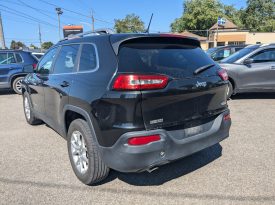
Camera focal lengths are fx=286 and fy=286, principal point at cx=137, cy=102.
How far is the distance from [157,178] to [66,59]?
2.05m

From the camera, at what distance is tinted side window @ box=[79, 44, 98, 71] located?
329 centimetres

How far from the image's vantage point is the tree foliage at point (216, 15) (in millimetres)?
66688

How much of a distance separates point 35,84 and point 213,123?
3225 millimetres

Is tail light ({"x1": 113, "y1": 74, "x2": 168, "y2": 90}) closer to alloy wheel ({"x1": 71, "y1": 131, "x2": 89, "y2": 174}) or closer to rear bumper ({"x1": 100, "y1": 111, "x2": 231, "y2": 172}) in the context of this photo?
rear bumper ({"x1": 100, "y1": 111, "x2": 231, "y2": 172})

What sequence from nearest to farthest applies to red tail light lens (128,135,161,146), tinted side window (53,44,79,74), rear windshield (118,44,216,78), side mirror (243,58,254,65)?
red tail light lens (128,135,161,146), rear windshield (118,44,216,78), tinted side window (53,44,79,74), side mirror (243,58,254,65)

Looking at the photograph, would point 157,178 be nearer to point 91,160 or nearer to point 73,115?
point 91,160

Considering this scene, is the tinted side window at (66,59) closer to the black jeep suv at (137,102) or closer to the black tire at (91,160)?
the black jeep suv at (137,102)

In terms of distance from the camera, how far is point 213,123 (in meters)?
3.48

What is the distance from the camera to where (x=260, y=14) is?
223 ft

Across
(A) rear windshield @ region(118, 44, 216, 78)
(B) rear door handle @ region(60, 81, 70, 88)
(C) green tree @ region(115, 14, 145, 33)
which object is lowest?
Result: (B) rear door handle @ region(60, 81, 70, 88)

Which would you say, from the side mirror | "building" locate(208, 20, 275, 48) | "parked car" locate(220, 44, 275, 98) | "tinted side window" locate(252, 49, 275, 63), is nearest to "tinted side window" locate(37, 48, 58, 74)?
"parked car" locate(220, 44, 275, 98)

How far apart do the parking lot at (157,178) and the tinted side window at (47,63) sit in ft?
4.13

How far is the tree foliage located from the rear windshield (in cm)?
6866

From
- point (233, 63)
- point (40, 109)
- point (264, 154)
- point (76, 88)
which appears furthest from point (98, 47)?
point (233, 63)
